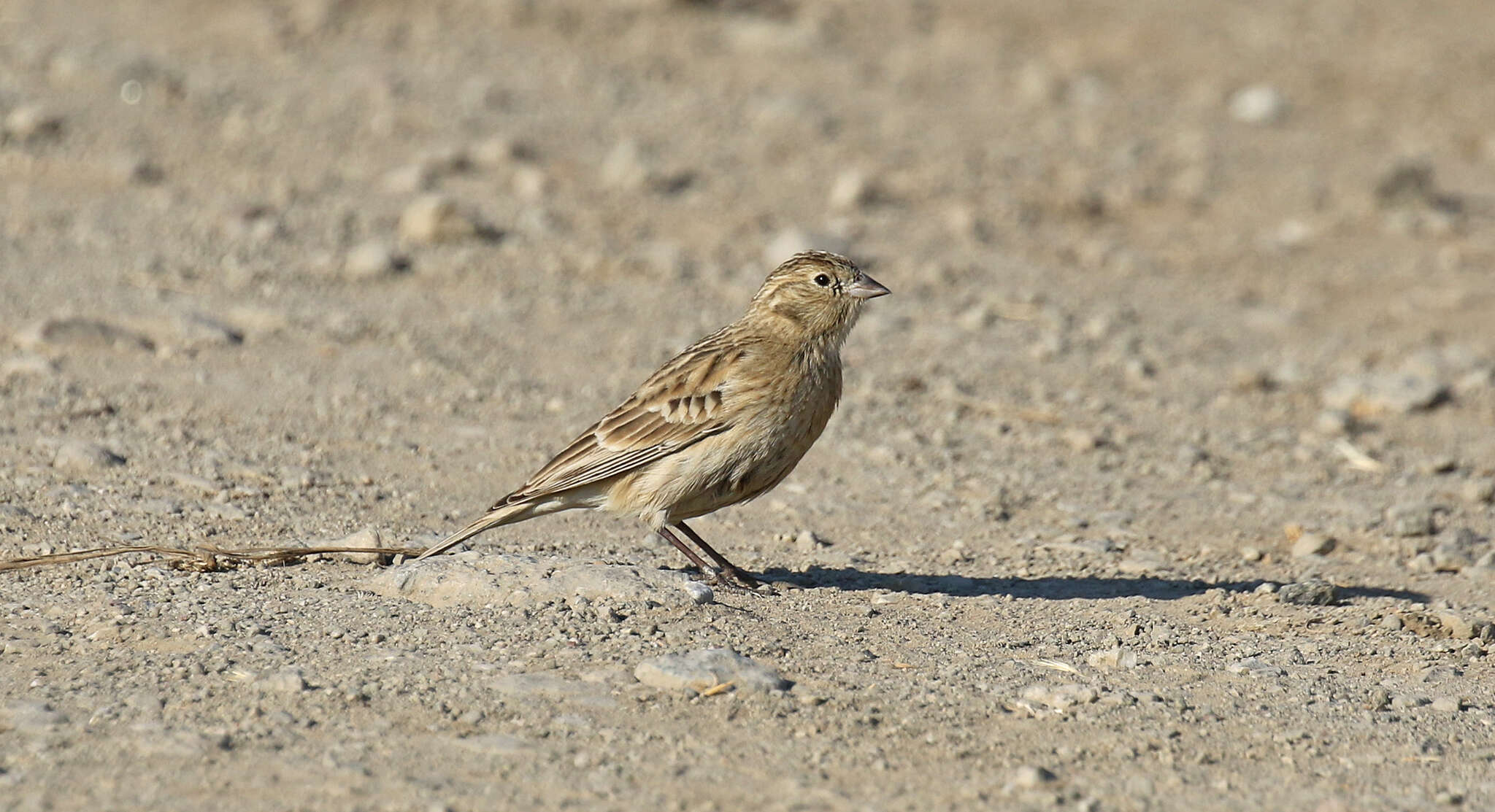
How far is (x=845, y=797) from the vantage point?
14.0 ft

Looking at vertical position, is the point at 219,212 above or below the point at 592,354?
above

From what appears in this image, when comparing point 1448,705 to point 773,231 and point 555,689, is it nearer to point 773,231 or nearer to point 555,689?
point 555,689

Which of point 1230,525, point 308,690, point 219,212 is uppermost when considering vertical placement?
point 219,212

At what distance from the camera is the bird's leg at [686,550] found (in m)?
6.02

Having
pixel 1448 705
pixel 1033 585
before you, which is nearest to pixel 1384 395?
pixel 1033 585

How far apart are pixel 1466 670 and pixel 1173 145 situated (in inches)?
323

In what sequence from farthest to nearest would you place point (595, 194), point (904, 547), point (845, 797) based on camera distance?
point (595, 194) → point (904, 547) → point (845, 797)

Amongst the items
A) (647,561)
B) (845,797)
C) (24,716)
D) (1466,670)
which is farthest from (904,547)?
(24,716)

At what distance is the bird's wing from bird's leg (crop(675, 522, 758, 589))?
13.0 inches

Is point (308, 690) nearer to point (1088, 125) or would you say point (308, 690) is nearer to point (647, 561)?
point (647, 561)

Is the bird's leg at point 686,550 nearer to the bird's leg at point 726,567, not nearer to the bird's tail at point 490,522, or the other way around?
the bird's leg at point 726,567

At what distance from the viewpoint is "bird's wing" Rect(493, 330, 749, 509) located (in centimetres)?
593

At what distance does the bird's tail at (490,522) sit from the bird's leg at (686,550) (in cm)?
45

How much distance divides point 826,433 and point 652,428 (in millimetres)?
2243
